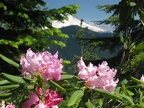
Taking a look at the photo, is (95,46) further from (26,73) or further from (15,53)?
(26,73)

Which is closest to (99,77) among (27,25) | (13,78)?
(13,78)

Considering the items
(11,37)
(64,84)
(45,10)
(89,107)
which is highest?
(45,10)

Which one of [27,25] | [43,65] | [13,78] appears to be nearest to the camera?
[13,78]

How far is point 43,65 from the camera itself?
1.83 metres

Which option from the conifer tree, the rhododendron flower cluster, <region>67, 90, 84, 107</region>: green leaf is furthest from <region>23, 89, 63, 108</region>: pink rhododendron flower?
the conifer tree

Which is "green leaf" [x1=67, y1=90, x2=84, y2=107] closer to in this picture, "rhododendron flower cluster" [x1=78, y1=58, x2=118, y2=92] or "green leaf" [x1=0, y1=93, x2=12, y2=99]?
"rhododendron flower cluster" [x1=78, y1=58, x2=118, y2=92]

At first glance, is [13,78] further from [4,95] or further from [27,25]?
[27,25]

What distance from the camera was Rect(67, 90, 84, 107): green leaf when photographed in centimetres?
175

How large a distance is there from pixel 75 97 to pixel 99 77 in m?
0.21

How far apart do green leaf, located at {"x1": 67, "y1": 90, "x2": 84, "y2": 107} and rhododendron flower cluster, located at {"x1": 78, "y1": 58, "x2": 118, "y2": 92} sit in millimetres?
78

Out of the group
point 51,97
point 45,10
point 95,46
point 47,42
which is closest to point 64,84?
point 51,97

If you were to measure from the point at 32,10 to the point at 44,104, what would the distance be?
425 inches

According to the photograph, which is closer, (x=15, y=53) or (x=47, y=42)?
(x=47, y=42)

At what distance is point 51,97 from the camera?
1.82 meters
